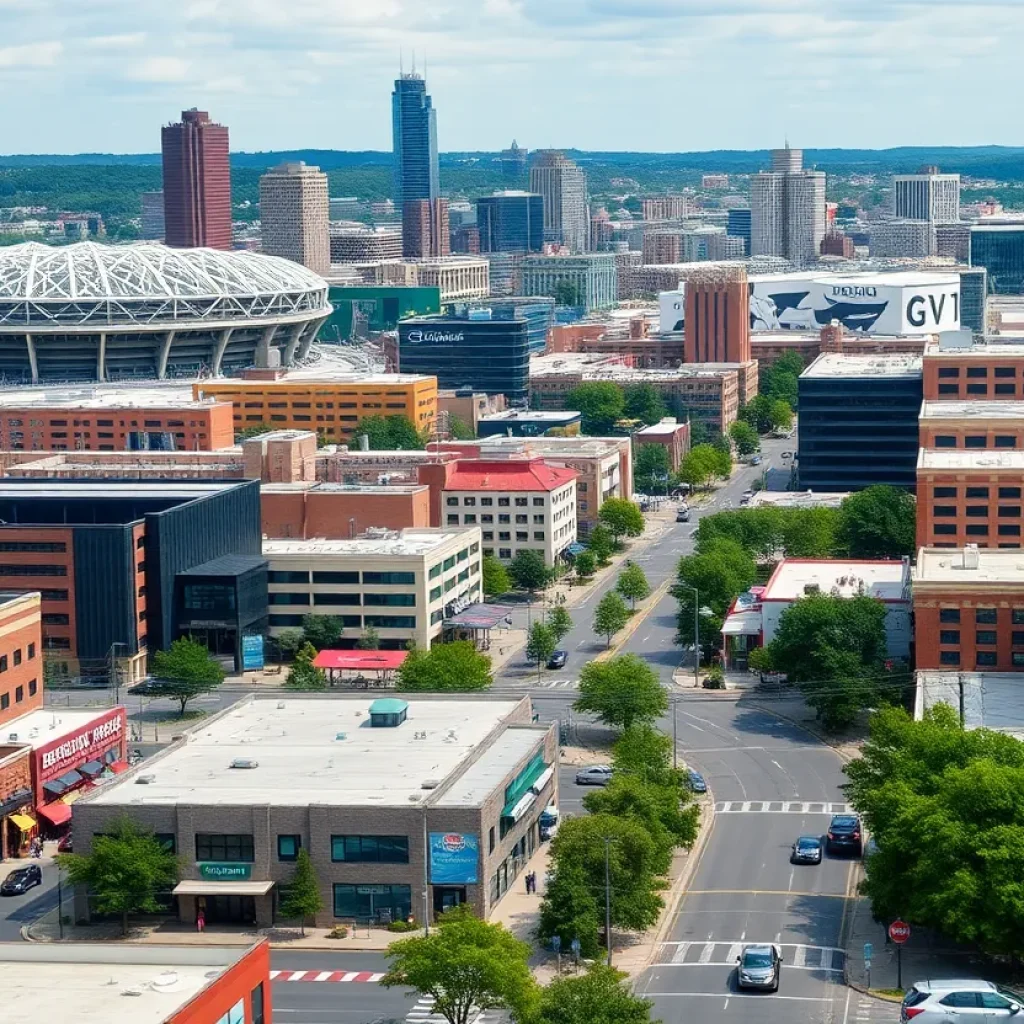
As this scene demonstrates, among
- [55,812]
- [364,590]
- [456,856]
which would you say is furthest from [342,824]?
[364,590]

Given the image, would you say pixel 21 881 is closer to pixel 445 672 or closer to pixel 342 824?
pixel 342 824

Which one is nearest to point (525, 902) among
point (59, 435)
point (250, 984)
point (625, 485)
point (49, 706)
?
point (250, 984)

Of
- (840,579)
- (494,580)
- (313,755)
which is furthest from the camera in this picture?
(494,580)

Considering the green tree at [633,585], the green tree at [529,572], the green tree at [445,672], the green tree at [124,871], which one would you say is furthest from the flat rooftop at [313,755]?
the green tree at [529,572]

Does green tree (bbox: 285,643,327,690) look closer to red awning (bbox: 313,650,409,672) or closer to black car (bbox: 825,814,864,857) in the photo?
red awning (bbox: 313,650,409,672)

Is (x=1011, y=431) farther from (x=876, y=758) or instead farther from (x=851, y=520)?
(x=876, y=758)

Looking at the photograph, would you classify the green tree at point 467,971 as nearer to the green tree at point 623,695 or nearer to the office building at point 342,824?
the office building at point 342,824
